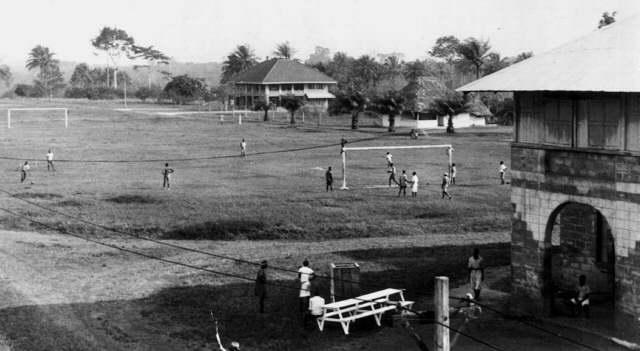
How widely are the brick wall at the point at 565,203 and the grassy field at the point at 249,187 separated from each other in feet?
42.7

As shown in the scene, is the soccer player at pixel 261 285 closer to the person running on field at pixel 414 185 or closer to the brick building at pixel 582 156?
the brick building at pixel 582 156

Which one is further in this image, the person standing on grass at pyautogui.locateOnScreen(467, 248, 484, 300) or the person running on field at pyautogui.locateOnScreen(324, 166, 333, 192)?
the person running on field at pyautogui.locateOnScreen(324, 166, 333, 192)

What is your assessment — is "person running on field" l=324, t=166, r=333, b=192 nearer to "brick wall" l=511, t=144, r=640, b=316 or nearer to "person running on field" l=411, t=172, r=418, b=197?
"person running on field" l=411, t=172, r=418, b=197

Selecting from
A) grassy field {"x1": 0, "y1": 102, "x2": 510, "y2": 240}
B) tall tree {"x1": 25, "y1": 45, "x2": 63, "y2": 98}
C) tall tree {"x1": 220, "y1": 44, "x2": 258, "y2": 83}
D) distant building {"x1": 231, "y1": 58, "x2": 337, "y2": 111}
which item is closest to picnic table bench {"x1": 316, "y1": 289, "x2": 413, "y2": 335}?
grassy field {"x1": 0, "y1": 102, "x2": 510, "y2": 240}

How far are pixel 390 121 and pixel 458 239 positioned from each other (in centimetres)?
4292

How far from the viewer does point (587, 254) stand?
24.6 metres

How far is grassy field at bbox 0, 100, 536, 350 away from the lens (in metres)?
22.3

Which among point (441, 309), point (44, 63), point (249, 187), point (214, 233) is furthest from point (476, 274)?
point (44, 63)

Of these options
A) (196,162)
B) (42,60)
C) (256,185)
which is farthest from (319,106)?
(42,60)

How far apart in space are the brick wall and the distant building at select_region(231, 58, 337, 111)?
258 feet

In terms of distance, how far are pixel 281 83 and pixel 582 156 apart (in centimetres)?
8329

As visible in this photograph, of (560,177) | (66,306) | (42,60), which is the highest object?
Answer: (42,60)

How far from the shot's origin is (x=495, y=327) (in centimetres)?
Answer: 2108

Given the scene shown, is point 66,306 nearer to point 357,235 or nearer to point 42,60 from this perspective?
point 357,235
